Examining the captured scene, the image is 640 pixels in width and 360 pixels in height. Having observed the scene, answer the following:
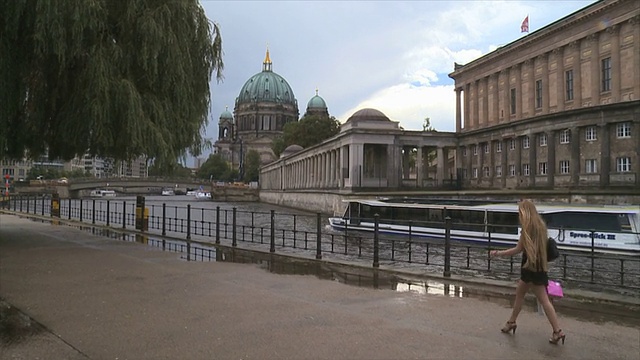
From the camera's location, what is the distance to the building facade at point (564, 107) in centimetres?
4806

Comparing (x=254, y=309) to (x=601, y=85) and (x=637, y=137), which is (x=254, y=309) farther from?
(x=601, y=85)

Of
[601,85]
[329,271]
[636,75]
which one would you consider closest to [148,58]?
[329,271]

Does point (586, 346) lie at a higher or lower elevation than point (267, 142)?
lower

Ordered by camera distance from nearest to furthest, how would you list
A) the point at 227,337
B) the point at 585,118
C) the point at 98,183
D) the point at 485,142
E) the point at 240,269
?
the point at 227,337 < the point at 240,269 < the point at 585,118 < the point at 485,142 < the point at 98,183

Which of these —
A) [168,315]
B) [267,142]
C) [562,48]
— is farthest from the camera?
[267,142]

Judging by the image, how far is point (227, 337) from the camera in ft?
21.9

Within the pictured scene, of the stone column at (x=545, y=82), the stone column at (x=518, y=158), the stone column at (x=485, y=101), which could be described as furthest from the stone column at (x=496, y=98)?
the stone column at (x=518, y=158)

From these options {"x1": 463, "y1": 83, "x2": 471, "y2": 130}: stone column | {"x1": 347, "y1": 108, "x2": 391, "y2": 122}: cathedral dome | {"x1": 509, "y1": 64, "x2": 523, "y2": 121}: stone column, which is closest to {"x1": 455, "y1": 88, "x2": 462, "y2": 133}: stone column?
{"x1": 463, "y1": 83, "x2": 471, "y2": 130}: stone column

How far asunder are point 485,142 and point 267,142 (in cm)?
12355

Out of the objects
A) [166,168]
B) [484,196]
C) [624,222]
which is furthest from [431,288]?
[484,196]

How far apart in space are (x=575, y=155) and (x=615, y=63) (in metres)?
11.5

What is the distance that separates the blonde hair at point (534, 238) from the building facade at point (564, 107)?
4405 centimetres

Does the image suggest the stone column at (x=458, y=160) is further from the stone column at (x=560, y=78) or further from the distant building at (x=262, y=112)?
the distant building at (x=262, y=112)

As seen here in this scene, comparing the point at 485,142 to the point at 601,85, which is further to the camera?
the point at 485,142
